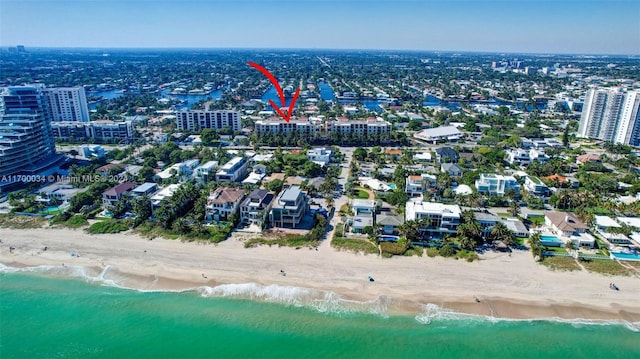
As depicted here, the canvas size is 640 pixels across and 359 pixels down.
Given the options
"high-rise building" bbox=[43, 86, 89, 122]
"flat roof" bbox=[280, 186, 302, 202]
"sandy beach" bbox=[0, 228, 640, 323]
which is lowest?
"sandy beach" bbox=[0, 228, 640, 323]

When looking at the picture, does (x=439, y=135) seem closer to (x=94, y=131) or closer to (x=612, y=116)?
(x=612, y=116)

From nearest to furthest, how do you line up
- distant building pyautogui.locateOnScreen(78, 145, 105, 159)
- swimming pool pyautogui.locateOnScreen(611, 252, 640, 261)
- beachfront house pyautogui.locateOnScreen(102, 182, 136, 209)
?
swimming pool pyautogui.locateOnScreen(611, 252, 640, 261) → beachfront house pyautogui.locateOnScreen(102, 182, 136, 209) → distant building pyautogui.locateOnScreen(78, 145, 105, 159)

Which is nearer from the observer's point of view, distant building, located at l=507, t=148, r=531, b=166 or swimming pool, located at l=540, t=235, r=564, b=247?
swimming pool, located at l=540, t=235, r=564, b=247

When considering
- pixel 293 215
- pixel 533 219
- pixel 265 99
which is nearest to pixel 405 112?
pixel 265 99

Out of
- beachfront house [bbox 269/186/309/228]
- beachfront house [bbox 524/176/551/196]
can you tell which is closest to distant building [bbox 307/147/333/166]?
beachfront house [bbox 269/186/309/228]

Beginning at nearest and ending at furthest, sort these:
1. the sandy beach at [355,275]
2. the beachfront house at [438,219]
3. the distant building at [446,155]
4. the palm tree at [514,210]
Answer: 1. the sandy beach at [355,275]
2. the beachfront house at [438,219]
3. the palm tree at [514,210]
4. the distant building at [446,155]

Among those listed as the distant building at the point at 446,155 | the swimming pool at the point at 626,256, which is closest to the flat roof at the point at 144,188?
the distant building at the point at 446,155

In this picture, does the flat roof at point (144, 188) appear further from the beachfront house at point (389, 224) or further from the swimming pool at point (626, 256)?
the swimming pool at point (626, 256)

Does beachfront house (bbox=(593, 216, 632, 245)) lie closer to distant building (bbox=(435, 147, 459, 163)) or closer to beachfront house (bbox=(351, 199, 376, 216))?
beachfront house (bbox=(351, 199, 376, 216))

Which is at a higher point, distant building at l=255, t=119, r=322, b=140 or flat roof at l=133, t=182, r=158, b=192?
distant building at l=255, t=119, r=322, b=140
